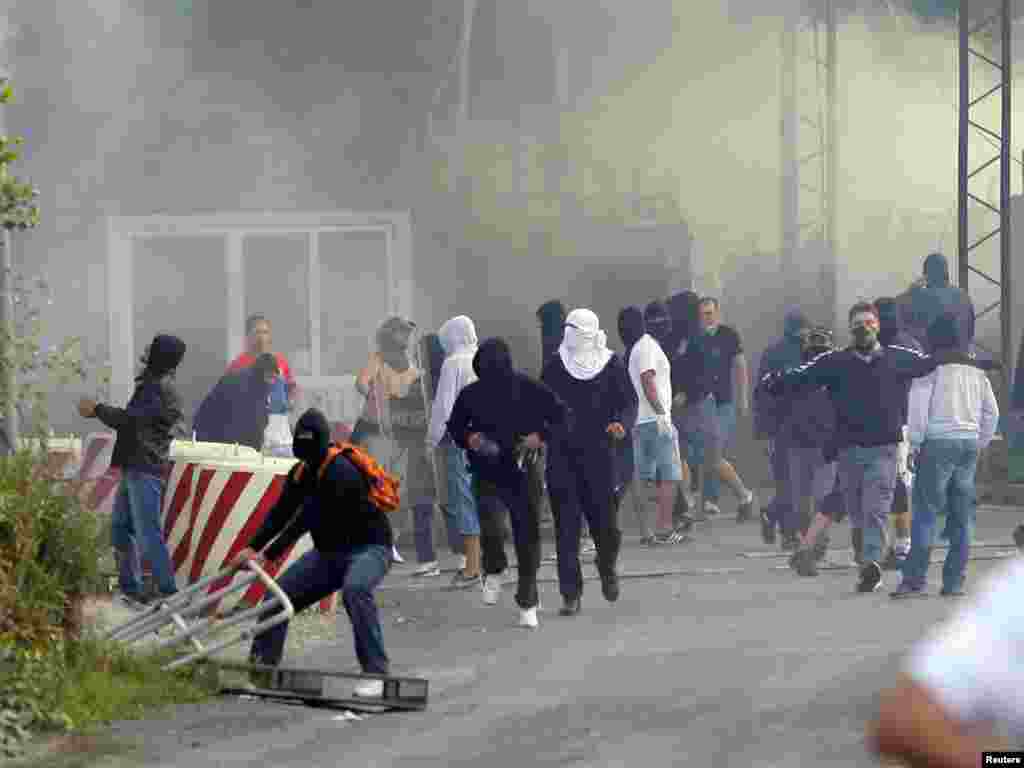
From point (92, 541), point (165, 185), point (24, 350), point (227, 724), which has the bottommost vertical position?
point (227, 724)

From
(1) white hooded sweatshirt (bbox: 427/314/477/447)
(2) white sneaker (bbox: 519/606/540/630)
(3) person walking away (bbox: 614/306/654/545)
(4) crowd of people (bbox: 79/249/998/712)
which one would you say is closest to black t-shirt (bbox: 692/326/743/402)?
(4) crowd of people (bbox: 79/249/998/712)

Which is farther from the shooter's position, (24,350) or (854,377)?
(854,377)

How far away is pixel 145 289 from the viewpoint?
19.4 meters

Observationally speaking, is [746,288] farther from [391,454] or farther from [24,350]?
[24,350]

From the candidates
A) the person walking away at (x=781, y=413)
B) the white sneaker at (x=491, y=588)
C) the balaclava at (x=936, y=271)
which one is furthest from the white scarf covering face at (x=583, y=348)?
the balaclava at (x=936, y=271)

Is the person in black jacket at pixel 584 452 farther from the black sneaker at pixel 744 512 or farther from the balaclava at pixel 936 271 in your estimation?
the black sneaker at pixel 744 512

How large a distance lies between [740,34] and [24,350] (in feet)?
53.5

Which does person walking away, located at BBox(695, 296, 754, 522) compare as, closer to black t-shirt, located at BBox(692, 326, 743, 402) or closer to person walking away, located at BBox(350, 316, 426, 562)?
black t-shirt, located at BBox(692, 326, 743, 402)

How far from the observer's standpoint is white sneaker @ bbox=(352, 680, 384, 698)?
27.3 feet

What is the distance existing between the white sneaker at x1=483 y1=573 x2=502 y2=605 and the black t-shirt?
4773 mm

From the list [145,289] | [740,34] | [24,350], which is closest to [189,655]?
[24,350]

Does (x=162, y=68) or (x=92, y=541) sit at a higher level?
(x=162, y=68)

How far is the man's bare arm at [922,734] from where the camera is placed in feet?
7.00

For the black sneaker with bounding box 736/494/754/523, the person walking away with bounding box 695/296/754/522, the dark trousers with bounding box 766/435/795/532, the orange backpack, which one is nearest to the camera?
the orange backpack
